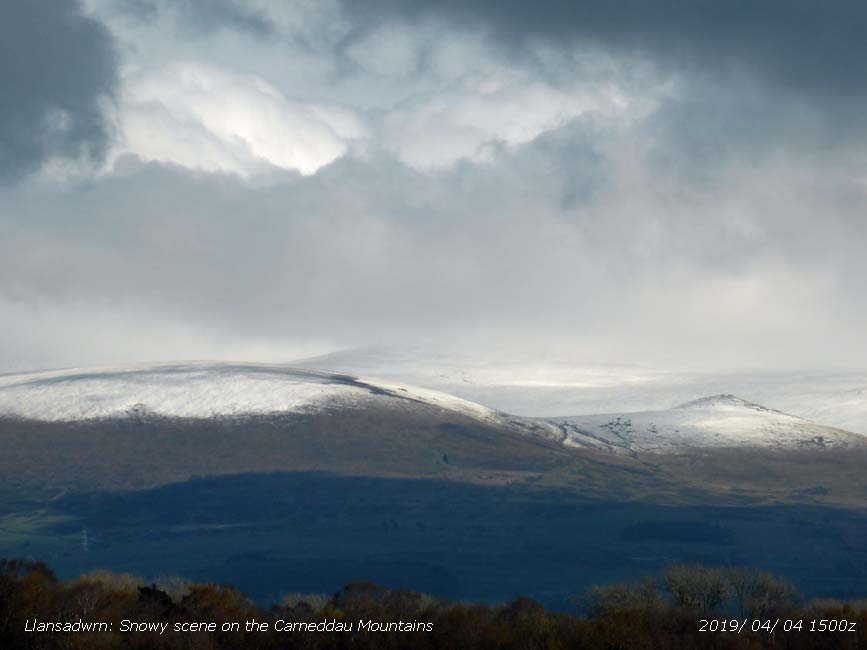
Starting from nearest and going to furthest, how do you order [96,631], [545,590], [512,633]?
[96,631] → [512,633] → [545,590]

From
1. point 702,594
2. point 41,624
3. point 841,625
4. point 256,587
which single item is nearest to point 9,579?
point 41,624

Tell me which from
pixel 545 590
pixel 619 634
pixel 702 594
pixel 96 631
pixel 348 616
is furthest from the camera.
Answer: pixel 545 590

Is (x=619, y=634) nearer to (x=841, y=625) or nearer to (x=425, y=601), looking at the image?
(x=841, y=625)

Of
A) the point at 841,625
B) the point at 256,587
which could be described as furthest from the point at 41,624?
the point at 256,587

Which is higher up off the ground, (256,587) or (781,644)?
(781,644)

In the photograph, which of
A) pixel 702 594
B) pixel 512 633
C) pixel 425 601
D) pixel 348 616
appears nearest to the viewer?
pixel 512 633

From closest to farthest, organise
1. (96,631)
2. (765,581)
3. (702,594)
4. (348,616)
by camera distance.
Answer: (96,631) < (348,616) < (702,594) < (765,581)

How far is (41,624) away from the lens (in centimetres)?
5759

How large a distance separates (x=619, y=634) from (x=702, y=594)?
43.2 m

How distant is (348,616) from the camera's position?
69.6 m

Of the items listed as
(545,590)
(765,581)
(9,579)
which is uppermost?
(9,579)

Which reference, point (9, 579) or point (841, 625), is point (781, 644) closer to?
point (841, 625)

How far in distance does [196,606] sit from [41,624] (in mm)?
13662

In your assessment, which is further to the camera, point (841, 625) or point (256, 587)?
point (256, 587)
